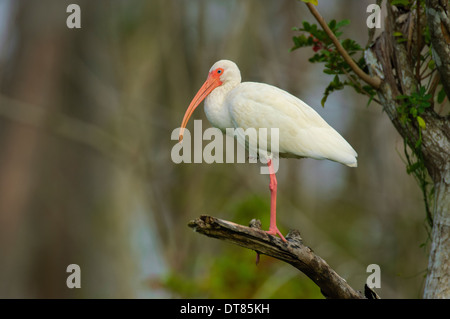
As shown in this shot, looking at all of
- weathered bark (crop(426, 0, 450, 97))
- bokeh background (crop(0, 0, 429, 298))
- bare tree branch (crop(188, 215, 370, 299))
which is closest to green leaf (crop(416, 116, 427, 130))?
weathered bark (crop(426, 0, 450, 97))

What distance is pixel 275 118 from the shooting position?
5.09 metres

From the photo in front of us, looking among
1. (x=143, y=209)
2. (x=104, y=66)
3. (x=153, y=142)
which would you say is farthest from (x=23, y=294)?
(x=104, y=66)

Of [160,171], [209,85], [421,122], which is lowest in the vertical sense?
[421,122]

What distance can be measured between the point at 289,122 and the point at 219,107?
68cm

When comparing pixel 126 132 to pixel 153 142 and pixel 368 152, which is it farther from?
pixel 368 152

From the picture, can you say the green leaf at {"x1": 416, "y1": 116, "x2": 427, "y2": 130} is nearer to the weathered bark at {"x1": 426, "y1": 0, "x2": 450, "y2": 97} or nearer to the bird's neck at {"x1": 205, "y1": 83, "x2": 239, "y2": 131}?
the weathered bark at {"x1": 426, "y1": 0, "x2": 450, "y2": 97}

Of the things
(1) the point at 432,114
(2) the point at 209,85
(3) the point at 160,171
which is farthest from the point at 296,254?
(3) the point at 160,171

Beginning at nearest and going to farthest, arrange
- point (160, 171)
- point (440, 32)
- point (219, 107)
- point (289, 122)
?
point (440, 32)
point (289, 122)
point (219, 107)
point (160, 171)

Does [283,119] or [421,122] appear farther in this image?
[283,119]

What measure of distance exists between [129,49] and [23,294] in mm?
6519

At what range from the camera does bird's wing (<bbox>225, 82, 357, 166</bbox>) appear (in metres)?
4.80

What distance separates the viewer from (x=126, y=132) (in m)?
12.7

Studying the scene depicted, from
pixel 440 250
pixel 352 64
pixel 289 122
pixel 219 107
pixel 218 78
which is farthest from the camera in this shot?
pixel 218 78

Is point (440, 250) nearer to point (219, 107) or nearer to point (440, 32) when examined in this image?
point (440, 32)
